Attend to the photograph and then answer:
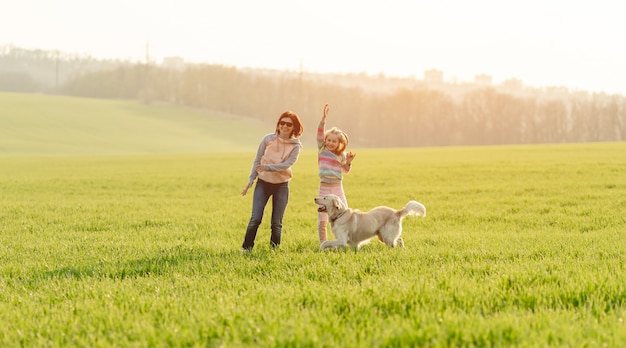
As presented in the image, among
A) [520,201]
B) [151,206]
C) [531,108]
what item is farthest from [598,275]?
[531,108]

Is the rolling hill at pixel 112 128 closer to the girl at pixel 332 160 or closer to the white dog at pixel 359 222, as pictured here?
the girl at pixel 332 160

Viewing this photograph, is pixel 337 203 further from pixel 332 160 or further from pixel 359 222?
pixel 332 160

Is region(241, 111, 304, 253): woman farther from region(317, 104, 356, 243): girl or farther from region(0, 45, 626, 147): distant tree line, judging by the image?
region(0, 45, 626, 147): distant tree line

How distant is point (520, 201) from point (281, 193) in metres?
9.81

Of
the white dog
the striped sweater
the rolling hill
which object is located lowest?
the rolling hill

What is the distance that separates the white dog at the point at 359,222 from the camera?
28.5ft

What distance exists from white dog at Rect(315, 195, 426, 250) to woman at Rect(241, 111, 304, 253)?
35.3 inches

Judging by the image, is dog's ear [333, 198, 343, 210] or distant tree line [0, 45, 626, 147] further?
distant tree line [0, 45, 626, 147]

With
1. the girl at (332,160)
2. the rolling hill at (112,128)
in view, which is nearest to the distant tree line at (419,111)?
the rolling hill at (112,128)

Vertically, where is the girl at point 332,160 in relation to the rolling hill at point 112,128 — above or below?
above

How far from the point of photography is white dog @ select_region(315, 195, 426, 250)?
868 cm

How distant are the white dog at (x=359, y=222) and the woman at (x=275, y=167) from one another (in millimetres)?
896

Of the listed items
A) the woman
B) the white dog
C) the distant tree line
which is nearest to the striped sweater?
the woman

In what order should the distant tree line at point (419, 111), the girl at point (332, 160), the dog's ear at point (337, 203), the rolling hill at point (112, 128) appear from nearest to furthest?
the dog's ear at point (337, 203) < the girl at point (332, 160) < the rolling hill at point (112, 128) < the distant tree line at point (419, 111)
